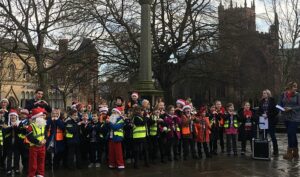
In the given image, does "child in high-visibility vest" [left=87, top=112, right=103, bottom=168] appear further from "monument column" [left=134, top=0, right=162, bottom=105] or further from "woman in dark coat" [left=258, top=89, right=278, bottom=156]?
"woman in dark coat" [left=258, top=89, right=278, bottom=156]

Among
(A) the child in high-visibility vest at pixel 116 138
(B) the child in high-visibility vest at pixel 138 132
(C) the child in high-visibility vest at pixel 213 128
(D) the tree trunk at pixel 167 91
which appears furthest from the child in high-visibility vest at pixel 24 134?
(D) the tree trunk at pixel 167 91

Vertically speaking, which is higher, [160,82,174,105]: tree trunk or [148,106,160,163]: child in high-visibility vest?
[160,82,174,105]: tree trunk

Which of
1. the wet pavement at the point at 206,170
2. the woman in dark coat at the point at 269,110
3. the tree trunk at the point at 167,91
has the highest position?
the tree trunk at the point at 167,91

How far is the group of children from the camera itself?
10445 mm

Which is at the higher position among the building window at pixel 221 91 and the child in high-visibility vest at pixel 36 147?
the building window at pixel 221 91

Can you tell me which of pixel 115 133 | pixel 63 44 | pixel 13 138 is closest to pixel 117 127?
pixel 115 133

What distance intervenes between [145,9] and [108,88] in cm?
1301

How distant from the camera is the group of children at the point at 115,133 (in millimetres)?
10445

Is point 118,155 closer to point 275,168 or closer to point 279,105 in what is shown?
point 275,168

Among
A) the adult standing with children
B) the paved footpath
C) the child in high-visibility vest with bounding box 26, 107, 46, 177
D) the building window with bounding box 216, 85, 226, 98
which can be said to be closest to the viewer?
A: the child in high-visibility vest with bounding box 26, 107, 46, 177

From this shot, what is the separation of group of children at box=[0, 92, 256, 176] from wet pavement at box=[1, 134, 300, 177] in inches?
19.1

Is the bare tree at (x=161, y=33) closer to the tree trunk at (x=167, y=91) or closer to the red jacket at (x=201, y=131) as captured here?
the tree trunk at (x=167, y=91)

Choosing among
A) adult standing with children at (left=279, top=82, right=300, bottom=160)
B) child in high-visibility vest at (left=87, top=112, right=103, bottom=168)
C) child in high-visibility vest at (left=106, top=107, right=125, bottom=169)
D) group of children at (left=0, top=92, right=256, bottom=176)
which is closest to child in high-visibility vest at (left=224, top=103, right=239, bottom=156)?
group of children at (left=0, top=92, right=256, bottom=176)

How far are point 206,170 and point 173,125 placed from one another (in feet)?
6.94
